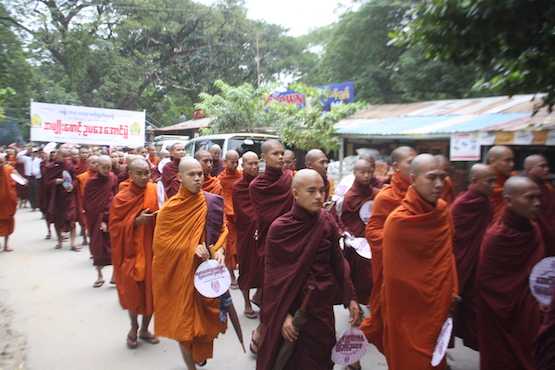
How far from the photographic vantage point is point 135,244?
468cm

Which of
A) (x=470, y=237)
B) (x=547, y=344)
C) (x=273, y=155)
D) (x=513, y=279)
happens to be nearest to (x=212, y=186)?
(x=273, y=155)

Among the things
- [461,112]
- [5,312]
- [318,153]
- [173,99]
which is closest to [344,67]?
[461,112]

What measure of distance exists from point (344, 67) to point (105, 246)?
1186 cm

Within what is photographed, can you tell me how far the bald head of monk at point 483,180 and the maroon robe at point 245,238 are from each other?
7.24ft

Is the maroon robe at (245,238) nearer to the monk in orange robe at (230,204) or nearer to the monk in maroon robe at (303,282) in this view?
the monk in orange robe at (230,204)

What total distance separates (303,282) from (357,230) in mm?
1978

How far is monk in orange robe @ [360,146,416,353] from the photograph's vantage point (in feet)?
12.9

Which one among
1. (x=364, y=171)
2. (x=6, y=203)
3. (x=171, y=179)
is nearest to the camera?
(x=364, y=171)

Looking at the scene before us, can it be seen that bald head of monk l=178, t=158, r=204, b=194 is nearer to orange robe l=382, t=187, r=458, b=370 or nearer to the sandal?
orange robe l=382, t=187, r=458, b=370

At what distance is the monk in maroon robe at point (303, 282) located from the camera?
296cm

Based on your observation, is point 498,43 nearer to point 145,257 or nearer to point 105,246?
point 145,257

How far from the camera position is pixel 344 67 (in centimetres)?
1644

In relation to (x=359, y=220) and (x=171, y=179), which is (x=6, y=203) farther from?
(x=359, y=220)

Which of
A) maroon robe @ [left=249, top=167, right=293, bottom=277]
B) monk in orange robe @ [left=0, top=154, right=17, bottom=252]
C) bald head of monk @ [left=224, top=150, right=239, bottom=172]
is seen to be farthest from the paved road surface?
bald head of monk @ [left=224, top=150, right=239, bottom=172]
